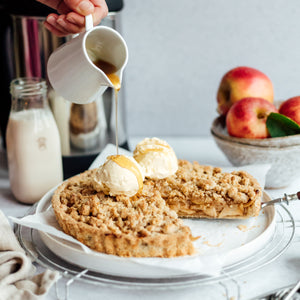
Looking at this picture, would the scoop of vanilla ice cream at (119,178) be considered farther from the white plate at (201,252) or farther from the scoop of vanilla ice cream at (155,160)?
the white plate at (201,252)

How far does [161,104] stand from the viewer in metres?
2.27

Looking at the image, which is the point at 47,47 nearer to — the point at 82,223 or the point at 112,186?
the point at 112,186

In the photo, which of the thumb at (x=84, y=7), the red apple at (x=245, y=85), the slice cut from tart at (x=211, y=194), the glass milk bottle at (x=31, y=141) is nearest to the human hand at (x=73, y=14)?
the thumb at (x=84, y=7)

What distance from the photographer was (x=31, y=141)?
1493mm

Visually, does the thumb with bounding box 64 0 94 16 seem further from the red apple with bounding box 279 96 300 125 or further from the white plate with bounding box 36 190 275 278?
the red apple with bounding box 279 96 300 125

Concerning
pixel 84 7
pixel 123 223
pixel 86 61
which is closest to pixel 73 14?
pixel 84 7

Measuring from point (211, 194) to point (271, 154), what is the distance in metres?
0.33

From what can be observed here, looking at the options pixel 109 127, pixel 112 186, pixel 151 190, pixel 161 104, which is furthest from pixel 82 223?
pixel 161 104

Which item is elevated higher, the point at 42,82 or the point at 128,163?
the point at 42,82

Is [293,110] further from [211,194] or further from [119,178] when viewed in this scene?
[119,178]

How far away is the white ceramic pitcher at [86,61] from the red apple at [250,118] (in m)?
0.56

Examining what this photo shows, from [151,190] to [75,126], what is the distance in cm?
52

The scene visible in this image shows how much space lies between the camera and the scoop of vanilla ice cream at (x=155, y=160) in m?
1.38

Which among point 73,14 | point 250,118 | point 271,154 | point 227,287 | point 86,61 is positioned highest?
point 73,14
